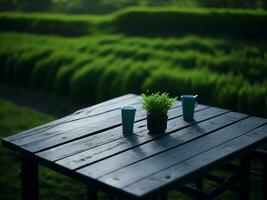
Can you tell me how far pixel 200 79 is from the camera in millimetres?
5500

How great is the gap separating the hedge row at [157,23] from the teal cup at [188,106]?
5.37 metres

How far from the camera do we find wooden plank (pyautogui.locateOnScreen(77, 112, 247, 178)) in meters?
2.30

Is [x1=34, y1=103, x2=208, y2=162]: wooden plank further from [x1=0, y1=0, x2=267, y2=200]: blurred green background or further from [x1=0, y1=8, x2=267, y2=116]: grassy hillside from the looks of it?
[x1=0, y1=8, x2=267, y2=116]: grassy hillside

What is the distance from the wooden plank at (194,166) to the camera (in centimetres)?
205

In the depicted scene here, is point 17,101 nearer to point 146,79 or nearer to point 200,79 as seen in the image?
point 146,79

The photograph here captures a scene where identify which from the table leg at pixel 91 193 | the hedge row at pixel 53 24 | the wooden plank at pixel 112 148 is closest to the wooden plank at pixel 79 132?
the wooden plank at pixel 112 148

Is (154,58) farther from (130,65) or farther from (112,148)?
(112,148)

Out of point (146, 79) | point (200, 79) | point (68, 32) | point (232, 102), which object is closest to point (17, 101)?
point (146, 79)

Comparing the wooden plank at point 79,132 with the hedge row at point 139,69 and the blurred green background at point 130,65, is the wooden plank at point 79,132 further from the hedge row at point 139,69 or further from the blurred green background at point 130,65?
the hedge row at point 139,69

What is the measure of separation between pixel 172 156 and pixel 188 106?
2.41ft

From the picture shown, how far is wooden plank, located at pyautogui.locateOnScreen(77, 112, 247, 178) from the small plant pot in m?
0.07

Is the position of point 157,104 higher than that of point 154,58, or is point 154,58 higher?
point 157,104

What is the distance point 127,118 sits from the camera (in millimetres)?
2842

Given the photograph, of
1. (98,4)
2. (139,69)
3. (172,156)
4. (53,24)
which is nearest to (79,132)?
(172,156)
